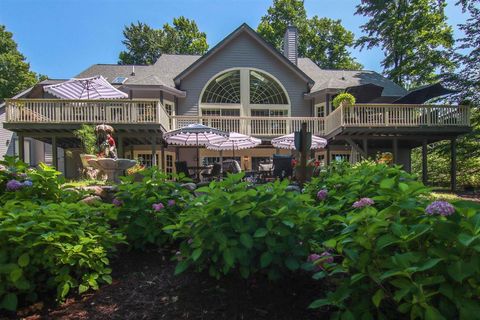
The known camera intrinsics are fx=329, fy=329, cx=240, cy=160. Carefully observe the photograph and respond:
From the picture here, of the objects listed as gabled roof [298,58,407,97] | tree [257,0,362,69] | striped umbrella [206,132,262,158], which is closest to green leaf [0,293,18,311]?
striped umbrella [206,132,262,158]

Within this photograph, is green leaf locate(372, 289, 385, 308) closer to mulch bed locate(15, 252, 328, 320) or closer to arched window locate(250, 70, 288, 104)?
mulch bed locate(15, 252, 328, 320)

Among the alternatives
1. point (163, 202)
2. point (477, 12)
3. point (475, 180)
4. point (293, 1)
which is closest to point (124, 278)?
point (163, 202)

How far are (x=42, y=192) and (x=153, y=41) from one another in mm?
36322

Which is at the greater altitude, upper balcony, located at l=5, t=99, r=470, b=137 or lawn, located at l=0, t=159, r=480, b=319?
upper balcony, located at l=5, t=99, r=470, b=137

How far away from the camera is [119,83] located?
1573 cm

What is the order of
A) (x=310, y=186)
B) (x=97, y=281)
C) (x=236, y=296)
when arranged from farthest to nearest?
1. (x=310, y=186)
2. (x=97, y=281)
3. (x=236, y=296)

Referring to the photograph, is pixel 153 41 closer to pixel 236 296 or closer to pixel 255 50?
pixel 255 50

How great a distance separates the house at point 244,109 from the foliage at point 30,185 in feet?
27.9

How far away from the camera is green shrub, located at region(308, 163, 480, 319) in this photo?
4.58 feet

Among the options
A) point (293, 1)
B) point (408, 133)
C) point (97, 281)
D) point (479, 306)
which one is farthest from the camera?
point (293, 1)

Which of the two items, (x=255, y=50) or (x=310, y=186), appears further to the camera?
(x=255, y=50)

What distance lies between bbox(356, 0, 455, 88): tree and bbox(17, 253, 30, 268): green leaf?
25.2 meters

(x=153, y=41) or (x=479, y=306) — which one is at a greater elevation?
(x=153, y=41)

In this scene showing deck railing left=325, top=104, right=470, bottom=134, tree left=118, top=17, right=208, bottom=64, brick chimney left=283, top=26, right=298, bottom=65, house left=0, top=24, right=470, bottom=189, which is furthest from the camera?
tree left=118, top=17, right=208, bottom=64
